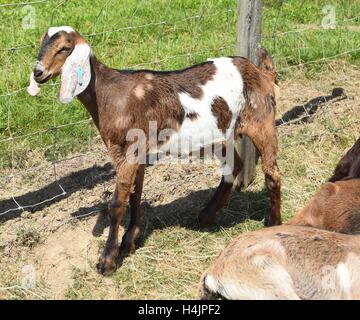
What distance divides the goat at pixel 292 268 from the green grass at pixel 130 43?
→ 2509 mm

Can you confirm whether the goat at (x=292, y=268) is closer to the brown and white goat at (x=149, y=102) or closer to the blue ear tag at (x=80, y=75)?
the brown and white goat at (x=149, y=102)

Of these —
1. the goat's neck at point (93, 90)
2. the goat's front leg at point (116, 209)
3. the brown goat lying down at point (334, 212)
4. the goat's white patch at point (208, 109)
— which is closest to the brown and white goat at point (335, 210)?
the brown goat lying down at point (334, 212)

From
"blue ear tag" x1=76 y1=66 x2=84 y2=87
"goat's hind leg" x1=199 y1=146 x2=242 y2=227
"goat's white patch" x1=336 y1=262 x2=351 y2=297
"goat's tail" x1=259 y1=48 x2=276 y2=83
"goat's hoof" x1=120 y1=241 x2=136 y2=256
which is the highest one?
"blue ear tag" x1=76 y1=66 x2=84 y2=87

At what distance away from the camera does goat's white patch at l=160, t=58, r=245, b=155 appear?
203 inches

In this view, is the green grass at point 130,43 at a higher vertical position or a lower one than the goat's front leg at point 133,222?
higher

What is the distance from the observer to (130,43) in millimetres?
8477

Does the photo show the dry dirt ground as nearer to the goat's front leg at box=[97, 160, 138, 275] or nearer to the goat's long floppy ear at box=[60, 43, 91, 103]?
the goat's front leg at box=[97, 160, 138, 275]

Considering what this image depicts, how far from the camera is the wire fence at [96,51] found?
620cm

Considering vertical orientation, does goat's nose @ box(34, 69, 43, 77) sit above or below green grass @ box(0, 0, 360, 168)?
Result: above

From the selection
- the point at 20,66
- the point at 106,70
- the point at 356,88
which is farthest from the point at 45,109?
the point at 356,88

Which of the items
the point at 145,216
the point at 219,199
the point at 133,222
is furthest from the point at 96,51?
the point at 133,222

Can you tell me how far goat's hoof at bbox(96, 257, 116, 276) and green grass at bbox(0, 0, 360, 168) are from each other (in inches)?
61.1

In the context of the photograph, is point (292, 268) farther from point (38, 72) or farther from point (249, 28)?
point (249, 28)

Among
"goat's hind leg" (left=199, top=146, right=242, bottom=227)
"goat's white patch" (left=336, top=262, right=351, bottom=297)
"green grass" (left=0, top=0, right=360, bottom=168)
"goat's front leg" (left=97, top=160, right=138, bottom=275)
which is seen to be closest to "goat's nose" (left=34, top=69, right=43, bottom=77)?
"goat's front leg" (left=97, top=160, right=138, bottom=275)
